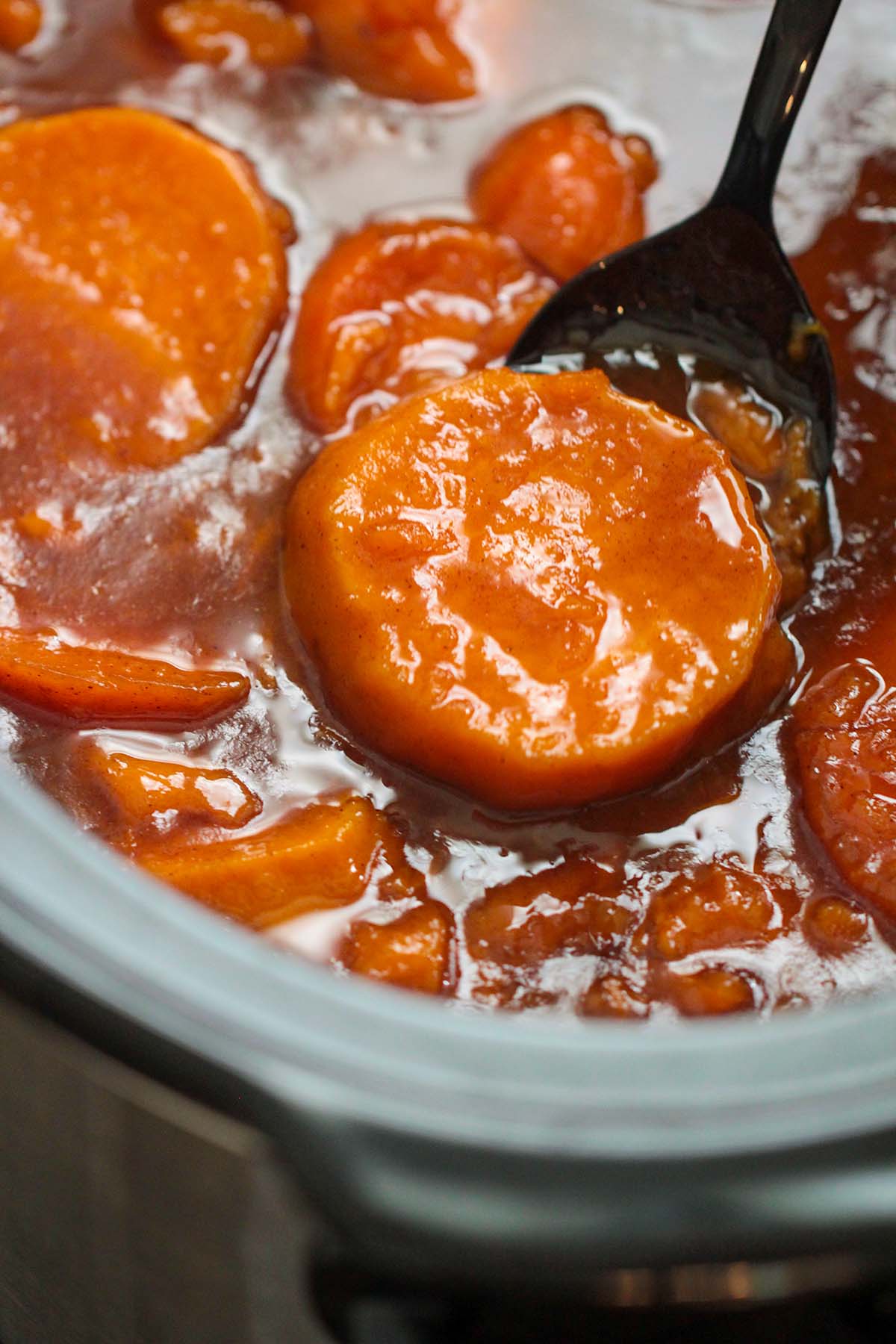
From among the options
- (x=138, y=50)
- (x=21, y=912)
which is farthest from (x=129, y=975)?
(x=138, y=50)

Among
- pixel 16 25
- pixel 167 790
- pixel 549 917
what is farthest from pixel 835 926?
pixel 16 25

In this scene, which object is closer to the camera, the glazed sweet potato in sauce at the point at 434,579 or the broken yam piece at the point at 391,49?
the glazed sweet potato in sauce at the point at 434,579

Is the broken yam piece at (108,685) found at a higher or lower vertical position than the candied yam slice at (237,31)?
lower

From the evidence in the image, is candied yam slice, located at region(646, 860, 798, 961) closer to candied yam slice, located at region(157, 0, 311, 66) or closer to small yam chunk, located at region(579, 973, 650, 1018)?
small yam chunk, located at region(579, 973, 650, 1018)

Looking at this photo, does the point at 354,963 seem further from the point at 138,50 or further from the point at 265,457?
the point at 138,50

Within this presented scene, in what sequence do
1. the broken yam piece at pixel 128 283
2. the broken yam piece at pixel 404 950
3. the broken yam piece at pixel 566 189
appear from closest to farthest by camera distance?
the broken yam piece at pixel 404 950 → the broken yam piece at pixel 128 283 → the broken yam piece at pixel 566 189

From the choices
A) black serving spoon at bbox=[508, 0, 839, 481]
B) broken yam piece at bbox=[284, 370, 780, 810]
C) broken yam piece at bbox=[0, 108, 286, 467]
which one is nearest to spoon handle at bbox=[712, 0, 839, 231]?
black serving spoon at bbox=[508, 0, 839, 481]

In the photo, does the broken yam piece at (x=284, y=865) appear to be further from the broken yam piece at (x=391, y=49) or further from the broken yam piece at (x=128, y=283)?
the broken yam piece at (x=391, y=49)

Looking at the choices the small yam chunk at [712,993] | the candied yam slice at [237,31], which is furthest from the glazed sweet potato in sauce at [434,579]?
the candied yam slice at [237,31]
